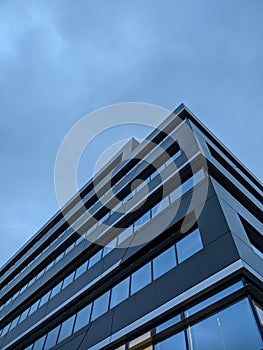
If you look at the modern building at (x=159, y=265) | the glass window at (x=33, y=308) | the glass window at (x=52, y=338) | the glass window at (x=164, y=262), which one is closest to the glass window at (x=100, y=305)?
the modern building at (x=159, y=265)

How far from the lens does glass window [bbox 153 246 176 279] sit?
1188 centimetres

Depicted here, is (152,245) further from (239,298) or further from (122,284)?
(239,298)

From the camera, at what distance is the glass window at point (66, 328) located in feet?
51.6

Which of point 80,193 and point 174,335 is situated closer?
point 174,335

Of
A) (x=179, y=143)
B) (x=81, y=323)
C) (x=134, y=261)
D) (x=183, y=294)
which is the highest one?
(x=179, y=143)

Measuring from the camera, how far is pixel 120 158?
26406 mm

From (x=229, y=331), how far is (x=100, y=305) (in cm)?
838

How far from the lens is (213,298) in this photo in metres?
9.02

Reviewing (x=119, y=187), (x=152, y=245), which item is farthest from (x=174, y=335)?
(x=119, y=187)

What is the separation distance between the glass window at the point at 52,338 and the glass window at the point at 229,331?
10857 mm

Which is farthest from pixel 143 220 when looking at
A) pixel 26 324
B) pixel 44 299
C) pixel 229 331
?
pixel 26 324

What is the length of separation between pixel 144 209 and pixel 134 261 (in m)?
3.51

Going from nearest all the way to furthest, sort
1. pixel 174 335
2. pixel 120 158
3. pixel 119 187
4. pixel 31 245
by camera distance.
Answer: pixel 174 335, pixel 119 187, pixel 120 158, pixel 31 245

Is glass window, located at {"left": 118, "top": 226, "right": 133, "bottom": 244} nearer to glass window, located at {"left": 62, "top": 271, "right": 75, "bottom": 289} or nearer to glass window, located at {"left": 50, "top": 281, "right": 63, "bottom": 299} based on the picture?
glass window, located at {"left": 62, "top": 271, "right": 75, "bottom": 289}
